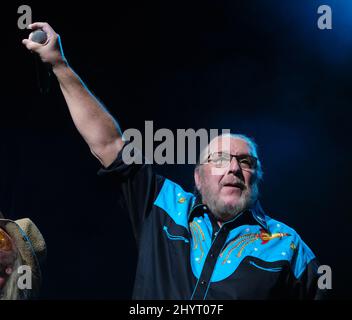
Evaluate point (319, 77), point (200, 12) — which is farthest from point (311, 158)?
point (200, 12)

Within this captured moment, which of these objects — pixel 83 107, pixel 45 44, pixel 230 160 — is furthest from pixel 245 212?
pixel 45 44

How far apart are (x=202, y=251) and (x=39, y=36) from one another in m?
0.96

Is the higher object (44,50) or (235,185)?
(44,50)

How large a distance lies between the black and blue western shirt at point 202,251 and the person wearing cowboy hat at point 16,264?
365mm

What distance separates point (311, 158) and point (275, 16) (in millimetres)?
866

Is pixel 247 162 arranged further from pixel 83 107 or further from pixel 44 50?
pixel 44 50

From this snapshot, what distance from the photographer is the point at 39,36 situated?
1993 mm

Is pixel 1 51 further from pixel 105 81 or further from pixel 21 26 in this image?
pixel 105 81

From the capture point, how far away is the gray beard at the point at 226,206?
6.89 feet

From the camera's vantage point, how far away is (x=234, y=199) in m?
2.12

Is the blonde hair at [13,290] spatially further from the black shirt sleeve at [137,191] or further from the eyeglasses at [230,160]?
the eyeglasses at [230,160]

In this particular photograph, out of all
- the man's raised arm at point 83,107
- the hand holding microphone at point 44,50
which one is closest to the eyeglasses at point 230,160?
the man's raised arm at point 83,107

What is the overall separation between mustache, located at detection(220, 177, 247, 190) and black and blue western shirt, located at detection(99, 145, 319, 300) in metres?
0.09

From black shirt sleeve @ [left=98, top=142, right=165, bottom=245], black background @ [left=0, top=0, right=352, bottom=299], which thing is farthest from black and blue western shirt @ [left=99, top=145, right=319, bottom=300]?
black background @ [left=0, top=0, right=352, bottom=299]
